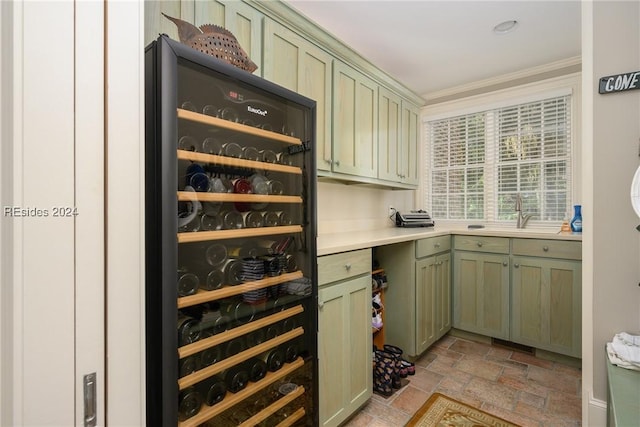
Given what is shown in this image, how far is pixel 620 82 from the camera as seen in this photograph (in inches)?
56.3

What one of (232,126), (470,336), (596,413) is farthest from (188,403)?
(470,336)

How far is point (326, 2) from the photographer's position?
77.8 inches

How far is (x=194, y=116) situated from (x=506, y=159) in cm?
334

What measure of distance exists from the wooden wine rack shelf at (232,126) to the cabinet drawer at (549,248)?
2300 millimetres

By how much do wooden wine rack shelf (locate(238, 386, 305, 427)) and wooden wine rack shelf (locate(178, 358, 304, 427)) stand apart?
90 millimetres

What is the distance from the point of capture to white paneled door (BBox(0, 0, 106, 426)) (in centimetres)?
56

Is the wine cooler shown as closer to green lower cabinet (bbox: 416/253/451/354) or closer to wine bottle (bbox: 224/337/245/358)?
wine bottle (bbox: 224/337/245/358)

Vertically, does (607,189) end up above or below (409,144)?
below

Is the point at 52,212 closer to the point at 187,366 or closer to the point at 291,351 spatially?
the point at 187,366

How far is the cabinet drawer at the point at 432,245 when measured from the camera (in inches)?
98.0

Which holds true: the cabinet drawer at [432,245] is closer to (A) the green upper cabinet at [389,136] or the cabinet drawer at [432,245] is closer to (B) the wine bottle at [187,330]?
(A) the green upper cabinet at [389,136]

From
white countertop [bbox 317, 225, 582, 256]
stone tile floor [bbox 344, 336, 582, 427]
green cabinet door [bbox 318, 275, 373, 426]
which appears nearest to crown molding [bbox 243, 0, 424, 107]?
white countertop [bbox 317, 225, 582, 256]

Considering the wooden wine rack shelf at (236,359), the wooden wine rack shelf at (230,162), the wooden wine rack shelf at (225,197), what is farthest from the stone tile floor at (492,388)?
the wooden wine rack shelf at (230,162)

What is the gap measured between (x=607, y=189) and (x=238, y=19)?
203cm
